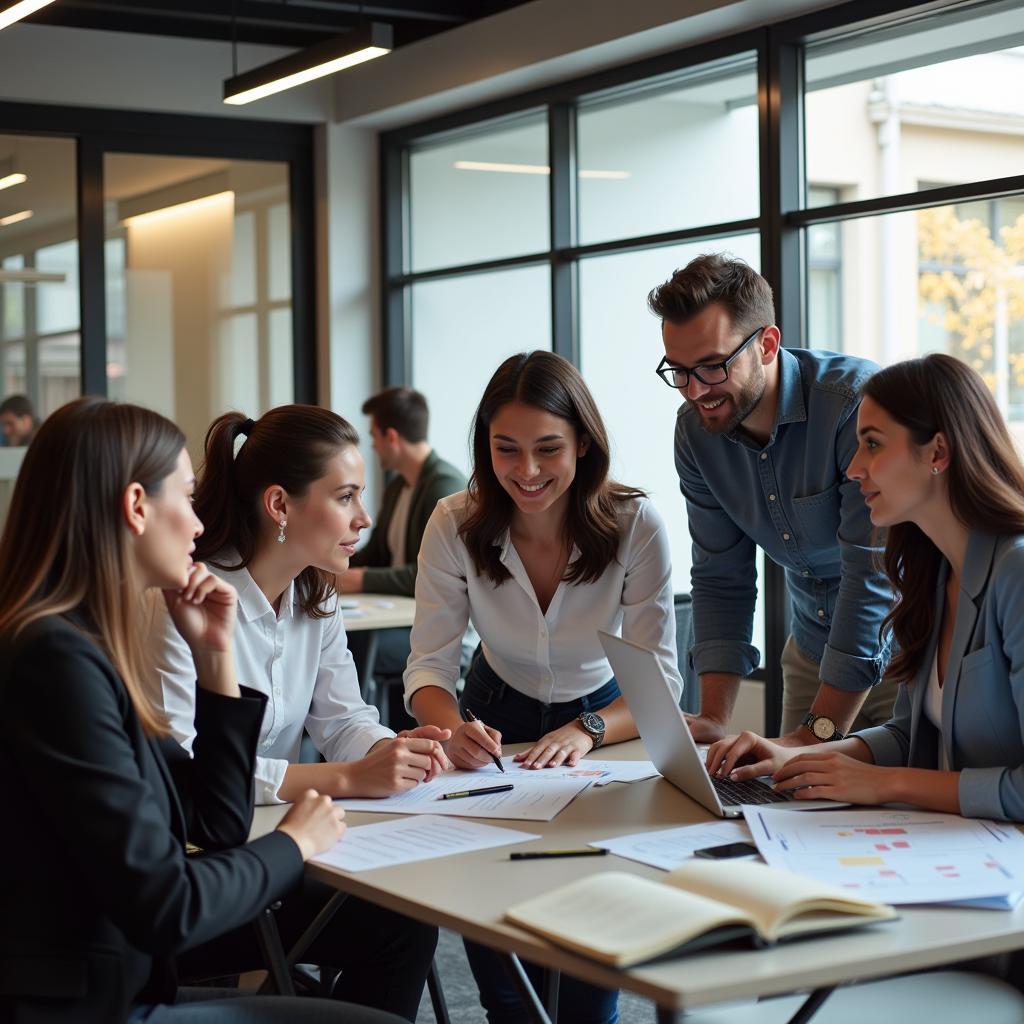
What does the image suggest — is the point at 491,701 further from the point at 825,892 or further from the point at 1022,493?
the point at 825,892

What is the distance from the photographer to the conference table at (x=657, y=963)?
145 centimetres

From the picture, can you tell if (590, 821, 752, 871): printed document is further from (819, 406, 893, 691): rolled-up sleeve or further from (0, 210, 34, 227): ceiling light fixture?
(0, 210, 34, 227): ceiling light fixture

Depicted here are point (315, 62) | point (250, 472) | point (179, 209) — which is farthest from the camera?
point (179, 209)

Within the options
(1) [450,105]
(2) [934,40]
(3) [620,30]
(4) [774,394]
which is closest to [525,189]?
(1) [450,105]

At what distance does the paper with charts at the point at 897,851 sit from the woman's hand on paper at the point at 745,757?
0.63ft

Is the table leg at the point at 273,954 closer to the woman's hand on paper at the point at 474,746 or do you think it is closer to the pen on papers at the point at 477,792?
the pen on papers at the point at 477,792

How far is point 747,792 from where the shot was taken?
226 centimetres

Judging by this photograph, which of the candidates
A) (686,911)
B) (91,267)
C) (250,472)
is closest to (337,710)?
(250,472)

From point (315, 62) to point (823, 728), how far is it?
340 cm

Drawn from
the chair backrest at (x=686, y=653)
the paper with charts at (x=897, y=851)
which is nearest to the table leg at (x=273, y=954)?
the paper with charts at (x=897, y=851)

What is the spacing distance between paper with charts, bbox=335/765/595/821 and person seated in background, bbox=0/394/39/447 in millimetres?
4534

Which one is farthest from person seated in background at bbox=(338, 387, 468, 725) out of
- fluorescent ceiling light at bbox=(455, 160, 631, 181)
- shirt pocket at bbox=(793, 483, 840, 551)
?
shirt pocket at bbox=(793, 483, 840, 551)

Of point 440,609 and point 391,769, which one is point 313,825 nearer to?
point 391,769

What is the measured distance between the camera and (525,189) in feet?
21.3
